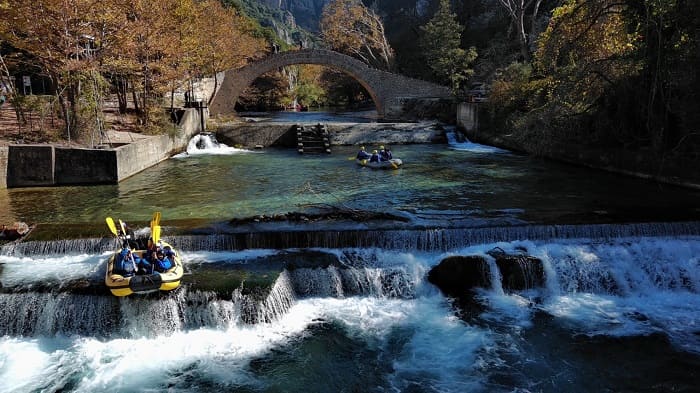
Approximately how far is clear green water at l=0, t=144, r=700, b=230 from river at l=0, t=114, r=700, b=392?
0.14m

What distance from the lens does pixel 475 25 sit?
57.7m

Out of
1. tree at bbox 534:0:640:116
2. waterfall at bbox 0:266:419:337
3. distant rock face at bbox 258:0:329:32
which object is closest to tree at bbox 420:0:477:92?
tree at bbox 534:0:640:116

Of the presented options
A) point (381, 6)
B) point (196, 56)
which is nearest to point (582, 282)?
point (196, 56)

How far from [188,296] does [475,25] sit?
53980mm

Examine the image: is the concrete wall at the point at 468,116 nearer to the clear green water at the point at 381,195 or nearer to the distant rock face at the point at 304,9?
the clear green water at the point at 381,195

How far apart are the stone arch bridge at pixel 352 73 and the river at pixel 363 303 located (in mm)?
26623

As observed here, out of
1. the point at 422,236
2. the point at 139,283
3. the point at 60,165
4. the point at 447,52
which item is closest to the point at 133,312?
the point at 139,283

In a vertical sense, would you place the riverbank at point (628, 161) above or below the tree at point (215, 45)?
below

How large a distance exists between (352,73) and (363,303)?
111 feet

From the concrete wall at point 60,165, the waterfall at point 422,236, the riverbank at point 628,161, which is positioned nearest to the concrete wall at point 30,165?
the concrete wall at point 60,165

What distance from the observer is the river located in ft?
28.2

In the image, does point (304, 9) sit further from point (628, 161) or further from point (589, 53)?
point (628, 161)

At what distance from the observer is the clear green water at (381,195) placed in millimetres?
14234

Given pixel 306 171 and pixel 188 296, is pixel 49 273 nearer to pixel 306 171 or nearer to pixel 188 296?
pixel 188 296
